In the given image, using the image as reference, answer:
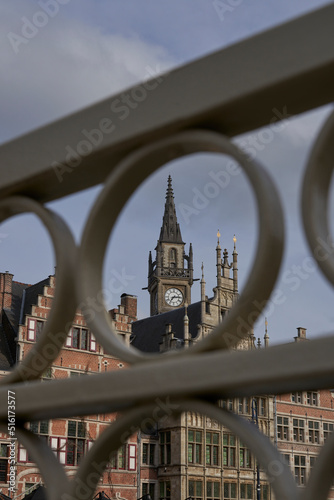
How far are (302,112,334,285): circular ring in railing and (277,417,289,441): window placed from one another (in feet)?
70.4

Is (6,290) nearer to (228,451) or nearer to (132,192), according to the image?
(228,451)

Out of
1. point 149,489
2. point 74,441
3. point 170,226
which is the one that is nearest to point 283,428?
point 149,489

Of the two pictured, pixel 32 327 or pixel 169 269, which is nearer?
pixel 32 327

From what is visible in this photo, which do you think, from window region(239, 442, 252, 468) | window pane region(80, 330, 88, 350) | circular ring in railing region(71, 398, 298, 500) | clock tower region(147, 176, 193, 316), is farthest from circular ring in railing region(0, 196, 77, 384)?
clock tower region(147, 176, 193, 316)

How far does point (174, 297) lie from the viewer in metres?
35.8

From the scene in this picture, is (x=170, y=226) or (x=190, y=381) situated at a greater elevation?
(x=170, y=226)

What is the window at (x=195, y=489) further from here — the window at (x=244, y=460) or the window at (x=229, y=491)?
the window at (x=244, y=460)

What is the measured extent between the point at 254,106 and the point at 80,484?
0.46 meters

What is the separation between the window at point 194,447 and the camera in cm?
1897

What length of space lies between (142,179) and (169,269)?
3537 centimetres

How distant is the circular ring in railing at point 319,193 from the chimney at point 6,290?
52.1 feet

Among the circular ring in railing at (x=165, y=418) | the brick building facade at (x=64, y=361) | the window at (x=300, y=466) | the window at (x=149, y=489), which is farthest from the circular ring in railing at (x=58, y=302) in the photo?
the window at (x=300, y=466)

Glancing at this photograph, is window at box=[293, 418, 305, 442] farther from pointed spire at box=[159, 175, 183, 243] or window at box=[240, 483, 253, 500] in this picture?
pointed spire at box=[159, 175, 183, 243]

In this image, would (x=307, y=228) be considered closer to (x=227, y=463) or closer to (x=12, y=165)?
(x=12, y=165)
